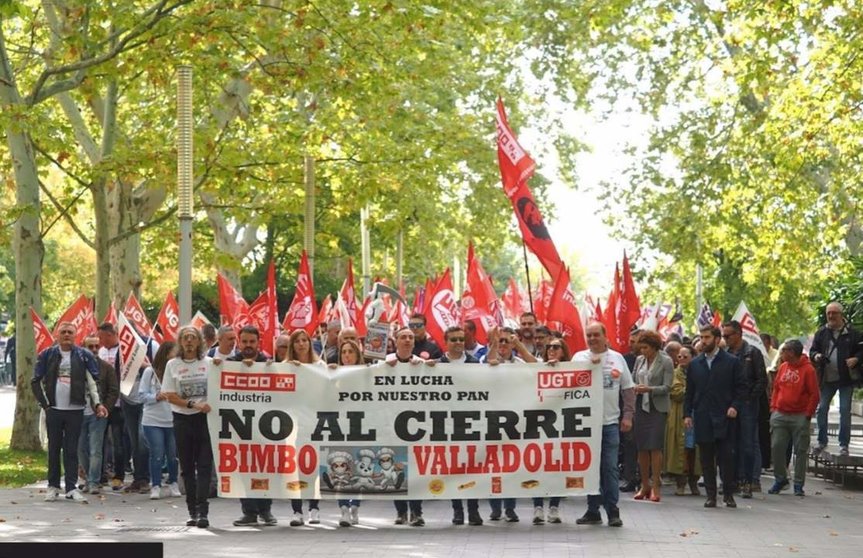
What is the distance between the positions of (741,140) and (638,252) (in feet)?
25.1

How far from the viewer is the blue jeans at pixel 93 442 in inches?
680

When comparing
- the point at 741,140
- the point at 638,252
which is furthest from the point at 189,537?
the point at 638,252

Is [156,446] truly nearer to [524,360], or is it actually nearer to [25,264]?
[524,360]

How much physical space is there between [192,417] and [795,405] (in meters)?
7.33

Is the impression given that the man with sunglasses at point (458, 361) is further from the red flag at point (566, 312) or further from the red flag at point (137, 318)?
the red flag at point (137, 318)

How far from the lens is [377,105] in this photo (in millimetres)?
28406

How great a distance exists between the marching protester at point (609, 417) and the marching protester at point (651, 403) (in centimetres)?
188

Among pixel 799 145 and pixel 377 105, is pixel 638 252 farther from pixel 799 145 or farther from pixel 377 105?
pixel 799 145

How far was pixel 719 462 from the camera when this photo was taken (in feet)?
55.2

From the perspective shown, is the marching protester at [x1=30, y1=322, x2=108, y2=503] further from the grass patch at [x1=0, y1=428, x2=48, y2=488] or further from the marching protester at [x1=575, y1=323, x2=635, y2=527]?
the marching protester at [x1=575, y1=323, x2=635, y2=527]

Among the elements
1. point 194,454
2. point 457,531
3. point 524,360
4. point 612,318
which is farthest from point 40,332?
point 457,531

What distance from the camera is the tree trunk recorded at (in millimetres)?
23031

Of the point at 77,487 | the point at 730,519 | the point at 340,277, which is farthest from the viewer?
the point at 340,277

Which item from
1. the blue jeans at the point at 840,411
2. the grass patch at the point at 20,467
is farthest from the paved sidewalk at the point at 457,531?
the blue jeans at the point at 840,411
